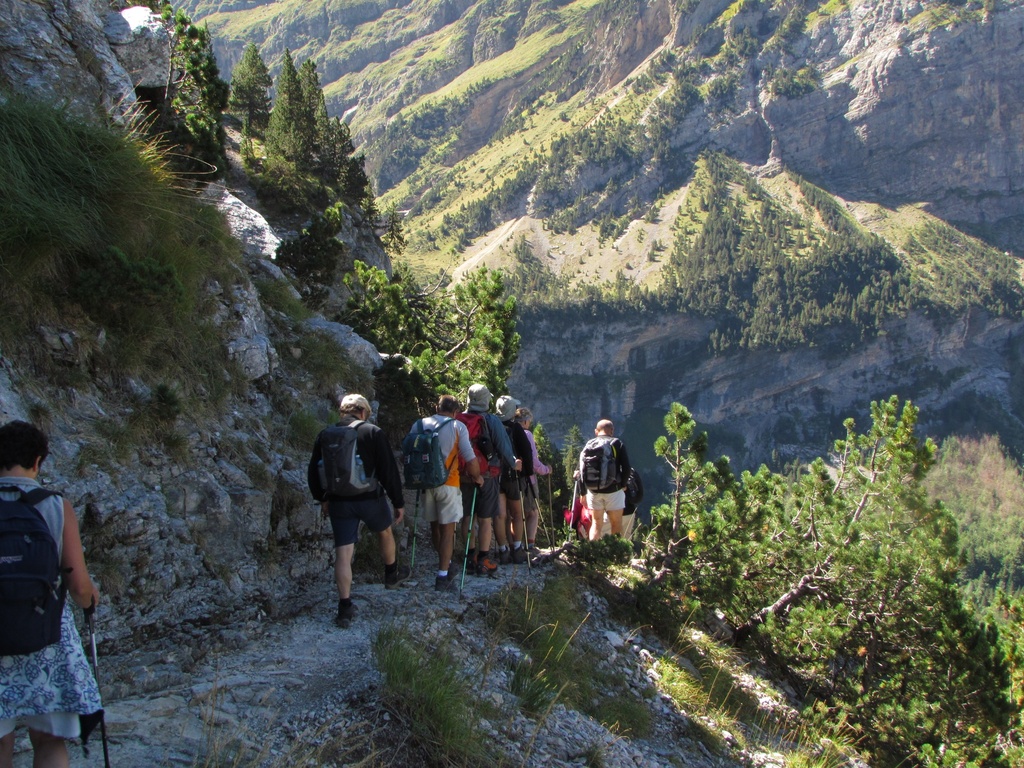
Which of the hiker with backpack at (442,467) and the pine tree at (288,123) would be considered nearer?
the hiker with backpack at (442,467)

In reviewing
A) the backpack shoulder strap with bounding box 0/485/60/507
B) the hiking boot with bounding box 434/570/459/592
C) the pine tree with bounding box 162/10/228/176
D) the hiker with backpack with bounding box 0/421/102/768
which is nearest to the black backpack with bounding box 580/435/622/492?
the hiking boot with bounding box 434/570/459/592

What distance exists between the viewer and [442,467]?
20.8 ft

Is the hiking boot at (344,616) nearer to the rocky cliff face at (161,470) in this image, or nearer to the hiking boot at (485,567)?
the rocky cliff face at (161,470)

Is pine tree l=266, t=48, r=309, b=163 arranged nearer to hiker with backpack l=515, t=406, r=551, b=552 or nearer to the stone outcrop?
the stone outcrop

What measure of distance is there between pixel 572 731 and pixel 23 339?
4826 millimetres

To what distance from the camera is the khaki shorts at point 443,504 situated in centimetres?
652

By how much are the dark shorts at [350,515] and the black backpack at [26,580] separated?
266 centimetres

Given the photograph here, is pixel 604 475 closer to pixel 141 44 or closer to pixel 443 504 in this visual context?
pixel 443 504

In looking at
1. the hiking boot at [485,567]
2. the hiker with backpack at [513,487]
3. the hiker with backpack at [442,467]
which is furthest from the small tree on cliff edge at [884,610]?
the hiker with backpack at [442,467]

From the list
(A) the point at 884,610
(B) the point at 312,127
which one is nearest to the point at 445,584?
(A) the point at 884,610

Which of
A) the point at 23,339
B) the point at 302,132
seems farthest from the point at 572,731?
the point at 302,132

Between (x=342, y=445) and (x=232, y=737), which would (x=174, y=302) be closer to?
(x=342, y=445)

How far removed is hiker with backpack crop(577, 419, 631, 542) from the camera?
8219 millimetres

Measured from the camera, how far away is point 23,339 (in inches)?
220
